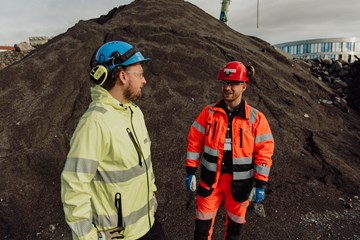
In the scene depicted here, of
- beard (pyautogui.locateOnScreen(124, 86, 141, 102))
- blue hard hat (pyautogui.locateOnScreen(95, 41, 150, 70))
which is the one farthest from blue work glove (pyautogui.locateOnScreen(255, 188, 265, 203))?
blue hard hat (pyautogui.locateOnScreen(95, 41, 150, 70))

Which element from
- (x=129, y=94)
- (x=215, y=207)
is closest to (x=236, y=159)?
(x=215, y=207)

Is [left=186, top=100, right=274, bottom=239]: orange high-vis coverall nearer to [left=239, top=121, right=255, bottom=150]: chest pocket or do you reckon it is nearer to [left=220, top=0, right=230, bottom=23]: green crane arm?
[left=239, top=121, right=255, bottom=150]: chest pocket

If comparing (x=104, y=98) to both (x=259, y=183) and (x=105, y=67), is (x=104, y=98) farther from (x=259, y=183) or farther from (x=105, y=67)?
(x=259, y=183)

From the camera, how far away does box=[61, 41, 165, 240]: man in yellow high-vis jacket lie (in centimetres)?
186

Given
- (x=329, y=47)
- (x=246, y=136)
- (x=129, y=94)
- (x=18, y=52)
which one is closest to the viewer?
(x=129, y=94)

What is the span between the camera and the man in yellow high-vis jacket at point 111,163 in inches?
73.2

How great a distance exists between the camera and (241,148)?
137 inches

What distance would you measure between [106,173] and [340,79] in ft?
48.6

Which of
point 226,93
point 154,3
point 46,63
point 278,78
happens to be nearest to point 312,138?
point 278,78

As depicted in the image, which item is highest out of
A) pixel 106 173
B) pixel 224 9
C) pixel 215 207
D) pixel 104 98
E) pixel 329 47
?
pixel 224 9

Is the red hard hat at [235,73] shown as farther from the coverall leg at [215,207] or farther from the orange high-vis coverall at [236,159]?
the coverall leg at [215,207]

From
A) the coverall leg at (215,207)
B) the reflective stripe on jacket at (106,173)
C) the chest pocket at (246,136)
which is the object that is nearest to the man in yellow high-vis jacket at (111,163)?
the reflective stripe on jacket at (106,173)

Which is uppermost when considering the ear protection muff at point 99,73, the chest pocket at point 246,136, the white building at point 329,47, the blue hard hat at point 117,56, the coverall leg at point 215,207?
the white building at point 329,47

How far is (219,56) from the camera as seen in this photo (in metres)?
9.97
